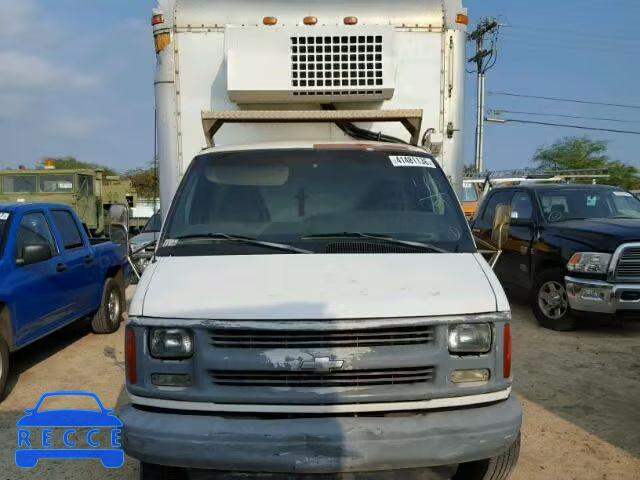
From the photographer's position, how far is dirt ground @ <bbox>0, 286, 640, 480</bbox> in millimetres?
4043

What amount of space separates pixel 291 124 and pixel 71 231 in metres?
3.81

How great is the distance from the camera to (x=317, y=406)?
2.91 m

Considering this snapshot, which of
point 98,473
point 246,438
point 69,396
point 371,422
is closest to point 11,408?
point 69,396

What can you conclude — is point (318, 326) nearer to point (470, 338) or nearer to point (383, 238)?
point (470, 338)

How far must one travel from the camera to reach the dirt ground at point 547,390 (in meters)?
4.04

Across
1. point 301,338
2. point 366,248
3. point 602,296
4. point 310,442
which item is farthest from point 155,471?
point 602,296

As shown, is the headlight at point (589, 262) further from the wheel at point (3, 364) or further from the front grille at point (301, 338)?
the wheel at point (3, 364)

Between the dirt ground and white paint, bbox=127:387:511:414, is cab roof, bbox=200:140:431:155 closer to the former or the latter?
white paint, bbox=127:387:511:414

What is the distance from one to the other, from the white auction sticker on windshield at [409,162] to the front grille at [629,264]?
4128 mm

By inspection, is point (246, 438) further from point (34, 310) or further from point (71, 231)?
point (71, 231)

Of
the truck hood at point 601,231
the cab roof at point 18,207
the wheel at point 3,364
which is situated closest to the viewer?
the wheel at point 3,364

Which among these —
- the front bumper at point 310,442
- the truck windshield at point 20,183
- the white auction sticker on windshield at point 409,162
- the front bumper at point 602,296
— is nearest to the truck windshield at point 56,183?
the truck windshield at point 20,183

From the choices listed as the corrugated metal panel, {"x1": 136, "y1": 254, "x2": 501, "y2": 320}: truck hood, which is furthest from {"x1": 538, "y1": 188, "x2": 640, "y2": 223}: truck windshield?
{"x1": 136, "y1": 254, "x2": 501, "y2": 320}: truck hood

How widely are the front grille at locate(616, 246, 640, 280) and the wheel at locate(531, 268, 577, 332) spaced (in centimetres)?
74
